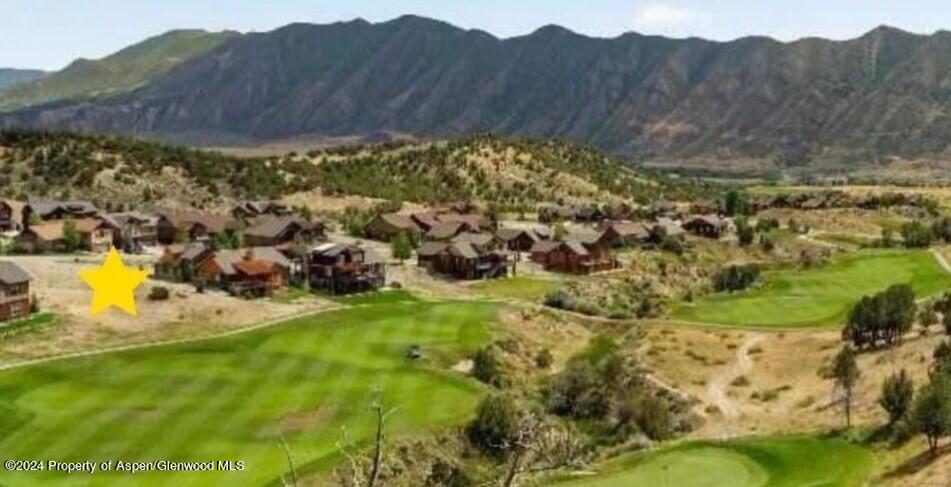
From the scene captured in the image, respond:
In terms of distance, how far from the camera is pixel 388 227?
12125 cm

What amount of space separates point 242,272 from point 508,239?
3809 cm

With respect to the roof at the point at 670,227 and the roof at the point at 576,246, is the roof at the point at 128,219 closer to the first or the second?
the roof at the point at 576,246

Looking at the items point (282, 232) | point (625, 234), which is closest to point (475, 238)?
point (282, 232)

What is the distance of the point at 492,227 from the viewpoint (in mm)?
123000

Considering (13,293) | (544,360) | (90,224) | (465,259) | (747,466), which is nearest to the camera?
(747,466)

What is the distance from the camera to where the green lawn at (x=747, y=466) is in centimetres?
4512

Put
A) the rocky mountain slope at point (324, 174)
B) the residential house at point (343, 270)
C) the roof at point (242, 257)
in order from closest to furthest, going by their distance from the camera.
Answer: the roof at point (242, 257)
the residential house at point (343, 270)
the rocky mountain slope at point (324, 174)

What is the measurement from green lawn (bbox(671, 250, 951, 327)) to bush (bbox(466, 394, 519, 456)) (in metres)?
36.2

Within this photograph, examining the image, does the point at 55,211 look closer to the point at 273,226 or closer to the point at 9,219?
the point at 9,219

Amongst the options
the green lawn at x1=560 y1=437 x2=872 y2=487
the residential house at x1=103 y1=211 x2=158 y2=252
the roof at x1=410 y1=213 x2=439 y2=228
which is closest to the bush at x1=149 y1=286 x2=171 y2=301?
the residential house at x1=103 y1=211 x2=158 y2=252

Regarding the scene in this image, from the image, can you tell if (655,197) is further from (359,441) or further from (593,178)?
(359,441)

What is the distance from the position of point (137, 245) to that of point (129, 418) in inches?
2306

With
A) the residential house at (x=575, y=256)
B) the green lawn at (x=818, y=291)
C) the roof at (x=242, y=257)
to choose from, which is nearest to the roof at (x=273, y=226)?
the roof at (x=242, y=257)

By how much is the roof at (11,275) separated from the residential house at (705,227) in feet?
254
